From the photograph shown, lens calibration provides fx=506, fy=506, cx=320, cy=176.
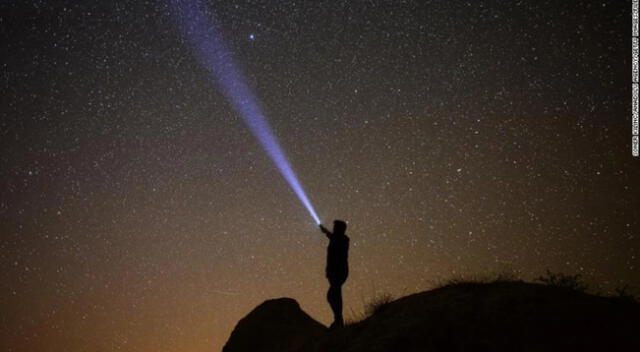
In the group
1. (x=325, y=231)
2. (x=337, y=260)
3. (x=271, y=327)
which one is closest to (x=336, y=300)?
(x=337, y=260)

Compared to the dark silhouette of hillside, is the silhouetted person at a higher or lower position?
higher

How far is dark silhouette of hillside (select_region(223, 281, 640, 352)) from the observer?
666 centimetres

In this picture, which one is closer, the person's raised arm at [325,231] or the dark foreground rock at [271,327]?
the person's raised arm at [325,231]

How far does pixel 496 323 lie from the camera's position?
7.03 metres

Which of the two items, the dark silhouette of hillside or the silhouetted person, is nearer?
the dark silhouette of hillside

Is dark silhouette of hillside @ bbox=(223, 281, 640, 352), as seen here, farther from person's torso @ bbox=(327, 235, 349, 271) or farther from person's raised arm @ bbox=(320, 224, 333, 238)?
person's raised arm @ bbox=(320, 224, 333, 238)

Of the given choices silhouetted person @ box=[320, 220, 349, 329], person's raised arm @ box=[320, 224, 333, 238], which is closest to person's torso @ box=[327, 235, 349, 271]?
silhouetted person @ box=[320, 220, 349, 329]

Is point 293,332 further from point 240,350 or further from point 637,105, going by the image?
point 637,105

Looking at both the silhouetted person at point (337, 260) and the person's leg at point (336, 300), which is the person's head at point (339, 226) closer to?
the silhouetted person at point (337, 260)

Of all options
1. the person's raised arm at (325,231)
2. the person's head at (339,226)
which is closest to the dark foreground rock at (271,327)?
the person's raised arm at (325,231)

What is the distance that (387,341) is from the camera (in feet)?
24.5

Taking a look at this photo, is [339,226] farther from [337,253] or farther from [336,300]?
[336,300]

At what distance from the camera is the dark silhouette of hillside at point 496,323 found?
21.8ft

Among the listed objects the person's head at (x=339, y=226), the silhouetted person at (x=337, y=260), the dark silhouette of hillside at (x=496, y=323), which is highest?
the person's head at (x=339, y=226)
